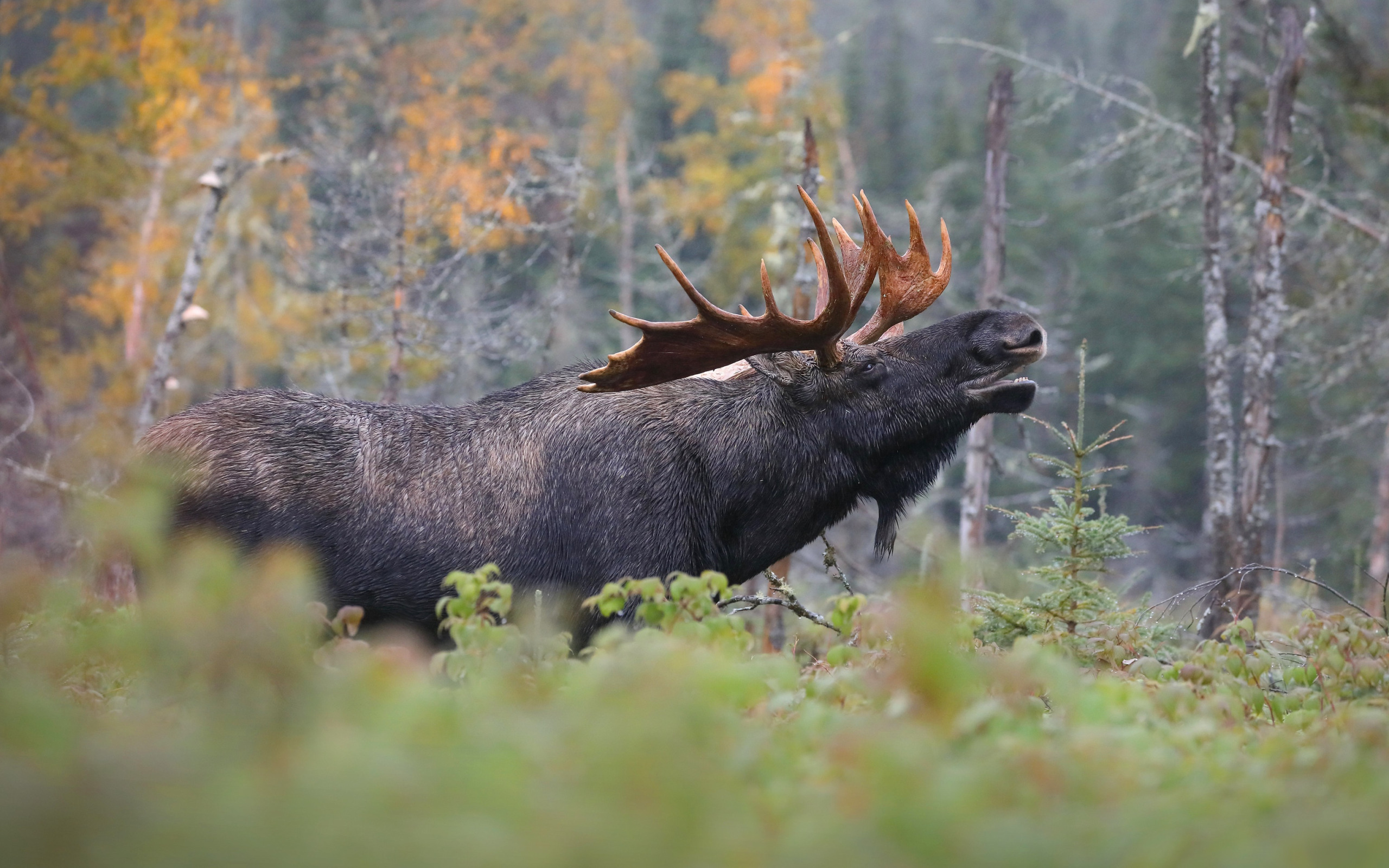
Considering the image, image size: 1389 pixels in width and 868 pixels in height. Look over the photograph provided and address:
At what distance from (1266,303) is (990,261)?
2489 mm

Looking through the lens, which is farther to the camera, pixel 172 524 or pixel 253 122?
pixel 253 122

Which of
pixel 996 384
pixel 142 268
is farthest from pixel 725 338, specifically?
pixel 142 268

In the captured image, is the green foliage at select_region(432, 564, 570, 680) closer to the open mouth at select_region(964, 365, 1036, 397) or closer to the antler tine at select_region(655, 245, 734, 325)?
the antler tine at select_region(655, 245, 734, 325)

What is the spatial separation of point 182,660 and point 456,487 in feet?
9.78

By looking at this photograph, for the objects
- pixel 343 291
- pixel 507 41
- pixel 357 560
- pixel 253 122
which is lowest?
pixel 357 560

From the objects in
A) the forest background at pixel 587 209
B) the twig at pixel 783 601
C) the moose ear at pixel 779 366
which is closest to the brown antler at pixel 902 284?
the moose ear at pixel 779 366

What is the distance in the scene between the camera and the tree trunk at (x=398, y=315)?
11.8 m

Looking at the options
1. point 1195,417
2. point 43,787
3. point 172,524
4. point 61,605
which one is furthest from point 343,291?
point 1195,417

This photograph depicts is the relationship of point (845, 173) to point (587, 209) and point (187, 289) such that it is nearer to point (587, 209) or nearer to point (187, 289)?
point (587, 209)

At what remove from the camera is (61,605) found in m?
2.62

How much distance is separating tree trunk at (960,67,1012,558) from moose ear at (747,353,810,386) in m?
5.95

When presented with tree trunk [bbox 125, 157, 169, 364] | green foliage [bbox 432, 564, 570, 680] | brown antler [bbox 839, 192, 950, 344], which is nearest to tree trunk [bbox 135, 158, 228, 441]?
brown antler [bbox 839, 192, 950, 344]

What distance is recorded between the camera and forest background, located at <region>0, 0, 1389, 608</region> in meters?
13.7

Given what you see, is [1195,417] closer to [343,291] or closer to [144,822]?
[343,291]
